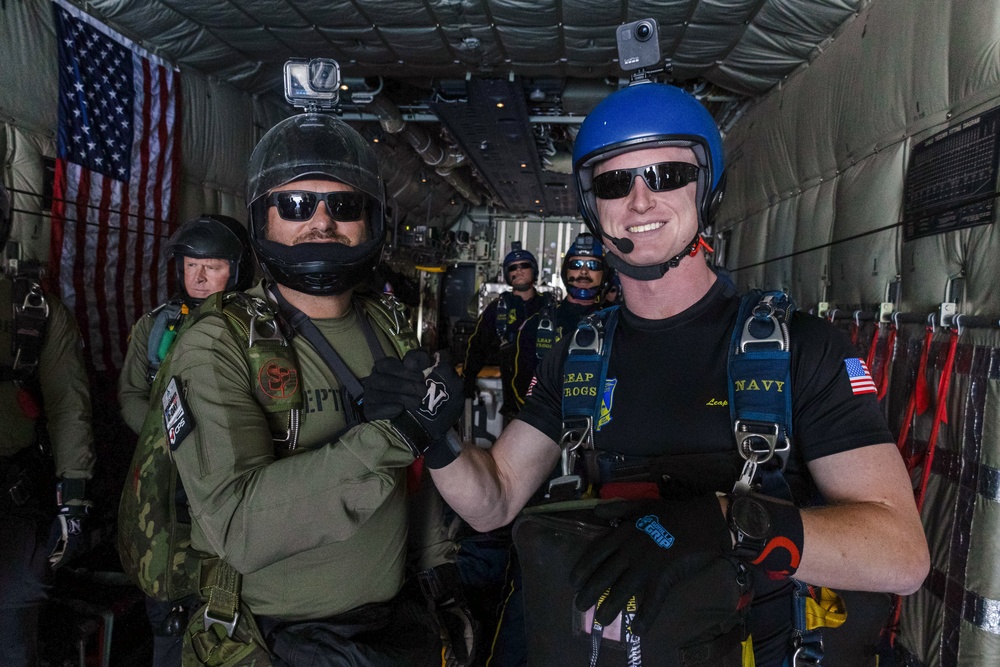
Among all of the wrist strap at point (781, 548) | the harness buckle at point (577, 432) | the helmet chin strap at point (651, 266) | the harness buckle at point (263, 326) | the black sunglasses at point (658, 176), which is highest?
the black sunglasses at point (658, 176)

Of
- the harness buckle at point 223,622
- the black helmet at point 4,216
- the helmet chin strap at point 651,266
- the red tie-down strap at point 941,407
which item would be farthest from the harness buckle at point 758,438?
the black helmet at point 4,216

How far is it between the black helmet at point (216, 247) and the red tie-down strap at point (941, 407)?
4.17 metres

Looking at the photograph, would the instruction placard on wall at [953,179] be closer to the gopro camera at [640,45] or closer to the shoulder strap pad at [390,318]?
the gopro camera at [640,45]

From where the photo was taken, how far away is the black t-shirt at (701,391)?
5.27 ft

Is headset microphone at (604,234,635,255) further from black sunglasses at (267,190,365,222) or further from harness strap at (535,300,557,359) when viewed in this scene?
harness strap at (535,300,557,359)

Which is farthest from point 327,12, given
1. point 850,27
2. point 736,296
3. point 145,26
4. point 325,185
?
point 736,296

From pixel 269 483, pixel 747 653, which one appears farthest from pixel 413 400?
pixel 747 653

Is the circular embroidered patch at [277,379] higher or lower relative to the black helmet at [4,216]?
lower

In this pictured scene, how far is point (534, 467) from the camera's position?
2145mm

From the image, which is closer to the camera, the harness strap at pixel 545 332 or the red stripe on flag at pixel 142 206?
the harness strap at pixel 545 332

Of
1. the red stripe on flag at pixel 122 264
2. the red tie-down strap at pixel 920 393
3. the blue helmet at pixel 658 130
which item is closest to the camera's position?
the blue helmet at pixel 658 130

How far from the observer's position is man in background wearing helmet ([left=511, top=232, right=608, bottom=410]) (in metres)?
5.57

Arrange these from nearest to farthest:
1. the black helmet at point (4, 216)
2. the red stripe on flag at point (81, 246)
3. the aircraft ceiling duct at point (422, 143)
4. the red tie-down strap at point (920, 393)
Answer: the black helmet at point (4, 216)
the red tie-down strap at point (920, 393)
the red stripe on flag at point (81, 246)
the aircraft ceiling duct at point (422, 143)

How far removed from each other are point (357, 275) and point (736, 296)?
1.31m
